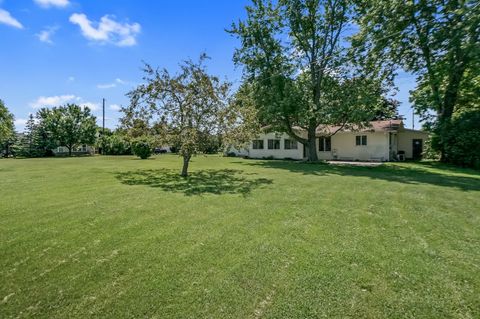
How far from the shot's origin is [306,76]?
21.6 meters

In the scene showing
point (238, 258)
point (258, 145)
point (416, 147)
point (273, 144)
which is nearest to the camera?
point (238, 258)

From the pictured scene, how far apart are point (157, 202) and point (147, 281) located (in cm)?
420

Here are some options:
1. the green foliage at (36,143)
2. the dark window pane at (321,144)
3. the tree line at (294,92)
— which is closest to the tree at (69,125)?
the green foliage at (36,143)

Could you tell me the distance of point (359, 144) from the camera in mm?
25562

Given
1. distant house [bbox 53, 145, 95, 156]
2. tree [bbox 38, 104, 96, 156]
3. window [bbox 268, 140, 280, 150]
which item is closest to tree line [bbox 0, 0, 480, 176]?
window [bbox 268, 140, 280, 150]

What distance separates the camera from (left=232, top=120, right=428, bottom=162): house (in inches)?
959

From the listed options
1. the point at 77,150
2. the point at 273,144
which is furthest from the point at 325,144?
the point at 77,150

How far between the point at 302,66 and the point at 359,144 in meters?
9.27

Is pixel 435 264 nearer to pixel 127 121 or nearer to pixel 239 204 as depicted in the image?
pixel 239 204

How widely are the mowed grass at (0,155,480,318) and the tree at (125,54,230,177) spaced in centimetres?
540

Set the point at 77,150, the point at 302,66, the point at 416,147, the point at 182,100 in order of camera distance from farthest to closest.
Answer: the point at 77,150 → the point at 416,147 → the point at 302,66 → the point at 182,100

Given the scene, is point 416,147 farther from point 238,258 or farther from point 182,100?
point 238,258

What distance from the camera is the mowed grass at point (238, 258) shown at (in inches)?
125

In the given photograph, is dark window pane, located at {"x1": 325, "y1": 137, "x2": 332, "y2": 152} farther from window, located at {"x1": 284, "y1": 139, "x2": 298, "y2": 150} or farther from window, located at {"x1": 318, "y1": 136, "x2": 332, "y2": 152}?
window, located at {"x1": 284, "y1": 139, "x2": 298, "y2": 150}
